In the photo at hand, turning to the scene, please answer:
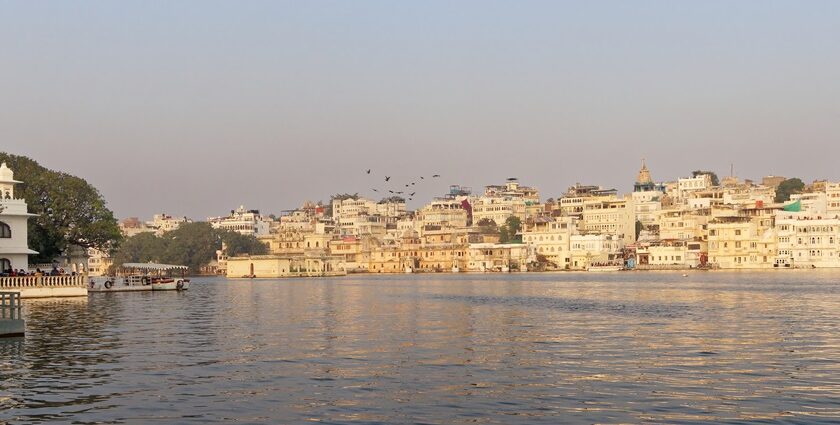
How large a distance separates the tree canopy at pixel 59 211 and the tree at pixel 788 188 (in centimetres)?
13445

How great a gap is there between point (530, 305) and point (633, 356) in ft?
76.0

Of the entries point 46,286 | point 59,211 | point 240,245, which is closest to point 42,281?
point 46,286

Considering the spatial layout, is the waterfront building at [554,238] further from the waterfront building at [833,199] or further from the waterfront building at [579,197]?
the waterfront building at [833,199]

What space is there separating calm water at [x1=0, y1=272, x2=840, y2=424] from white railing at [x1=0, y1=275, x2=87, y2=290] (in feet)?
41.8

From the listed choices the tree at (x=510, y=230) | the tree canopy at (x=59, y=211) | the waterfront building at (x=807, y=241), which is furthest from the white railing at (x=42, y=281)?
the tree at (x=510, y=230)

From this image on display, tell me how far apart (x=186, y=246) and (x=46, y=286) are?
112 m

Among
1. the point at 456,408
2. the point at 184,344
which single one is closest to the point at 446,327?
the point at 184,344

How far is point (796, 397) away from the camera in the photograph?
16.8 m

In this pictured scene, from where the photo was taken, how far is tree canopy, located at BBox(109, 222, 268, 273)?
523 feet

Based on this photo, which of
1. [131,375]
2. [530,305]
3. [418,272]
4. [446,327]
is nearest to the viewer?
[131,375]

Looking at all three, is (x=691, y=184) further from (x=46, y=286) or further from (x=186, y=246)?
(x=46, y=286)

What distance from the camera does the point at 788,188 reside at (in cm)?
18050

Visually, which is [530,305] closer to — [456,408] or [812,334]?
[812,334]

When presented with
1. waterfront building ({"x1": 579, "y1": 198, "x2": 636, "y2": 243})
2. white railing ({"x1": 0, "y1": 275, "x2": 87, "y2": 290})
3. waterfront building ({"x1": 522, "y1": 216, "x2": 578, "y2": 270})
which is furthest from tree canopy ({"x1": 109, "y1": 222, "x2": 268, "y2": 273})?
white railing ({"x1": 0, "y1": 275, "x2": 87, "y2": 290})
